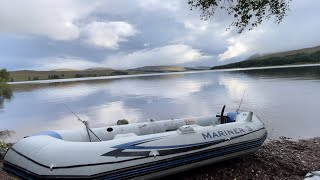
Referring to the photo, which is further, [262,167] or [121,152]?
[262,167]

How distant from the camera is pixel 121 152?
775 cm

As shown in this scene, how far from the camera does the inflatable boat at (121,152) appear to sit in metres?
7.23

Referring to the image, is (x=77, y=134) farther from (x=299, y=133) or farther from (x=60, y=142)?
(x=299, y=133)

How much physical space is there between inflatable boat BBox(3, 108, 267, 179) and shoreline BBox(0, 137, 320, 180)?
47 cm

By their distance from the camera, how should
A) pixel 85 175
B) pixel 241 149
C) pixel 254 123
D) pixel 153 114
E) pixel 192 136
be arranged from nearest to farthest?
pixel 85 175
pixel 192 136
pixel 241 149
pixel 254 123
pixel 153 114

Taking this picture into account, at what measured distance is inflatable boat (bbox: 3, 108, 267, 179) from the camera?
723 cm

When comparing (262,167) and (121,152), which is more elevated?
(121,152)

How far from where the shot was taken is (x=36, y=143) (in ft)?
25.6

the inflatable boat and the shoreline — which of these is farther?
the shoreline

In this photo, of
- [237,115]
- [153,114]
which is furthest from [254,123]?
[153,114]

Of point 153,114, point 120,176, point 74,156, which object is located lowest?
point 153,114

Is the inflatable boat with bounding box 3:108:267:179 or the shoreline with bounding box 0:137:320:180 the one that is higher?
the inflatable boat with bounding box 3:108:267:179

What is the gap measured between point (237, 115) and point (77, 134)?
231 inches

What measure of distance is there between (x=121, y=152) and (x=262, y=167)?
193 inches
